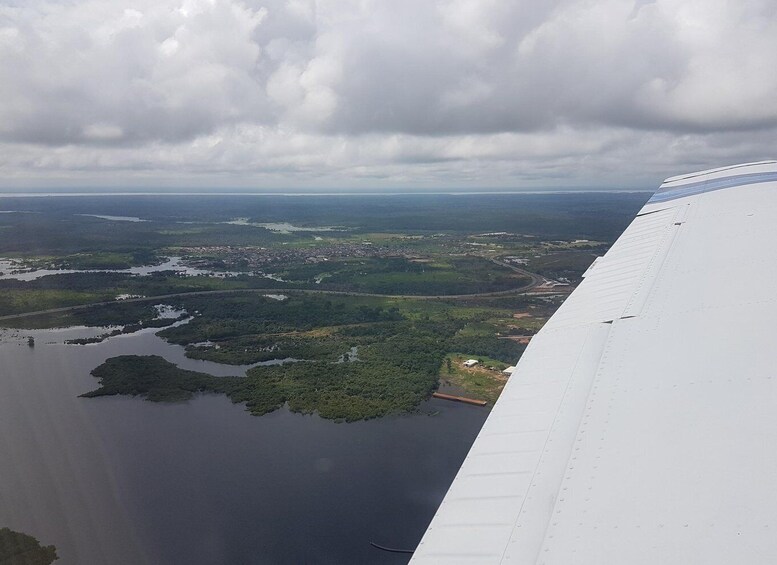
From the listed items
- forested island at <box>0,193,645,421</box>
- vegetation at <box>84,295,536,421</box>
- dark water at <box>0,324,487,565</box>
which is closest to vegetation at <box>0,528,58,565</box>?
dark water at <box>0,324,487,565</box>

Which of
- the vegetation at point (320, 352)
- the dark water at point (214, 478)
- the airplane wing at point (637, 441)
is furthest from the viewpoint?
the vegetation at point (320, 352)

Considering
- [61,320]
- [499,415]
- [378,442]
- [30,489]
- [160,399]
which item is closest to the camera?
[499,415]

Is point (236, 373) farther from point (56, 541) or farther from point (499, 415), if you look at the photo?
point (499, 415)

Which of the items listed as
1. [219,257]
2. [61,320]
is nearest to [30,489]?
[61,320]

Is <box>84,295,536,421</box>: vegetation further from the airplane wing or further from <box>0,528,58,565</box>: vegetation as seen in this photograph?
the airplane wing

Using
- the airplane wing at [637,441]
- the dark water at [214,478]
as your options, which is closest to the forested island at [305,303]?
the dark water at [214,478]

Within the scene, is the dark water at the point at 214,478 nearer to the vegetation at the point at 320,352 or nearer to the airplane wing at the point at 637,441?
the vegetation at the point at 320,352
